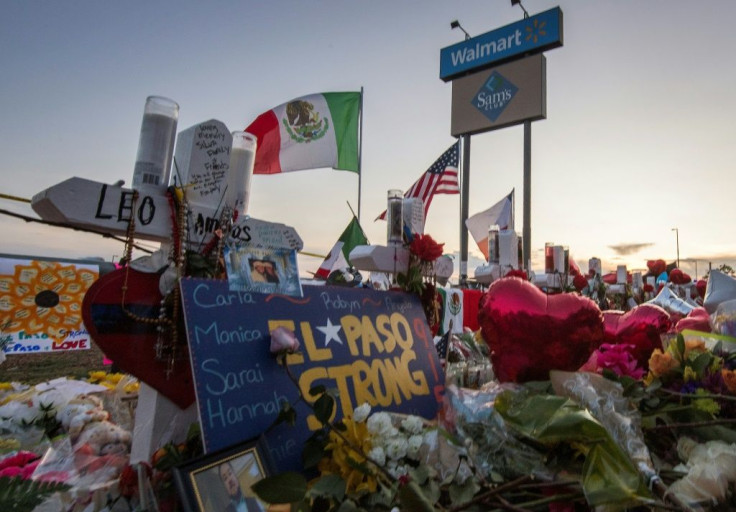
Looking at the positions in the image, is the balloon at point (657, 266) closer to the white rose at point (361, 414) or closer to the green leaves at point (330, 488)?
the white rose at point (361, 414)

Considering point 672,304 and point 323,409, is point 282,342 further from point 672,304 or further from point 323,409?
point 672,304

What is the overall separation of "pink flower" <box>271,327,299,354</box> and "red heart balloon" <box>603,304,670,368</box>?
51.9 inches

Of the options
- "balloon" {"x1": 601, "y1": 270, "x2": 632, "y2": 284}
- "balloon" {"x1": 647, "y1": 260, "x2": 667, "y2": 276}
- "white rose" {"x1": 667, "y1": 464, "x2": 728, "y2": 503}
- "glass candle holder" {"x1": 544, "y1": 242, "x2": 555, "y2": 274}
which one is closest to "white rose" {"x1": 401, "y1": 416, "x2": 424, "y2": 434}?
"white rose" {"x1": 667, "y1": 464, "x2": 728, "y2": 503}

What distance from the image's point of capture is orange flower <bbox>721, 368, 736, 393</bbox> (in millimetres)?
1348

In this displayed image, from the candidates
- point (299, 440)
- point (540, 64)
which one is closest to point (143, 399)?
point (299, 440)

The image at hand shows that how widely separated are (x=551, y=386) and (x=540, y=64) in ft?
52.5

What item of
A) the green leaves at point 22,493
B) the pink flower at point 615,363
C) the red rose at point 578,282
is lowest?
the green leaves at point 22,493

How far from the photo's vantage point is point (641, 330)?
1911mm

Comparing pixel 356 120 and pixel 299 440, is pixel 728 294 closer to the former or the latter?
pixel 299 440

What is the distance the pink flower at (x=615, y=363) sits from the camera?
1635 mm

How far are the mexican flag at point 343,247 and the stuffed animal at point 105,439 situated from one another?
4.65 m

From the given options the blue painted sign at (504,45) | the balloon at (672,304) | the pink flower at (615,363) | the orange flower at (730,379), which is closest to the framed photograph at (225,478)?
the pink flower at (615,363)

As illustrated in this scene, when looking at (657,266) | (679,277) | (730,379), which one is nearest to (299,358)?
(730,379)

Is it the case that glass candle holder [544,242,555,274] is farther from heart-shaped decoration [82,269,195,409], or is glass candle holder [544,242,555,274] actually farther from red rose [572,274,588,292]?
heart-shaped decoration [82,269,195,409]
